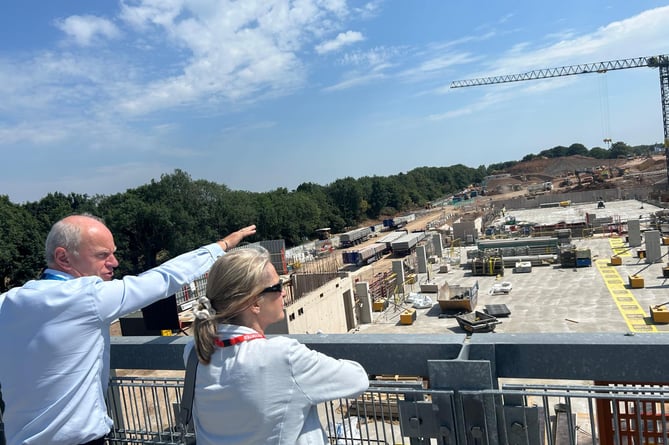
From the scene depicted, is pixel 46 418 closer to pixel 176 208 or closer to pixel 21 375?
pixel 21 375

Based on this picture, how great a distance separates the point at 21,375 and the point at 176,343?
2.55ft

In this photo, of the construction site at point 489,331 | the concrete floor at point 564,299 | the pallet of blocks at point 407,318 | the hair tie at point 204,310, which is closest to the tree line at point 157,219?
the construction site at point 489,331

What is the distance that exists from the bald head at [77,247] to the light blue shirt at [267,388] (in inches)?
36.4

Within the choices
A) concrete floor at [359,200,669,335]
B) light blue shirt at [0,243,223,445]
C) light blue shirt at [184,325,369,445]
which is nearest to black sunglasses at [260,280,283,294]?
light blue shirt at [184,325,369,445]

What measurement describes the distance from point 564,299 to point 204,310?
2254cm

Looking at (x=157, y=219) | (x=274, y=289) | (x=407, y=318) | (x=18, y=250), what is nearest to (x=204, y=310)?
(x=274, y=289)

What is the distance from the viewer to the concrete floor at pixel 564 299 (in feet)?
59.1

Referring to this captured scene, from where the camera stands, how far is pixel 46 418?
1992mm

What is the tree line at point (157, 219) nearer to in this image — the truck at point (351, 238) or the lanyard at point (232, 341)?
the truck at point (351, 238)

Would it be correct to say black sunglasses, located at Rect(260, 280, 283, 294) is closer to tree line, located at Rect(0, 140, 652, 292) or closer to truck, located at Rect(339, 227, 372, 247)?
tree line, located at Rect(0, 140, 652, 292)

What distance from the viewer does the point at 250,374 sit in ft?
4.85

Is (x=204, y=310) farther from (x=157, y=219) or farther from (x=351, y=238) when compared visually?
(x=351, y=238)

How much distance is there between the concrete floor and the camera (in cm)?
1800

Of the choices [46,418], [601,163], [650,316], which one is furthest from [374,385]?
[601,163]
